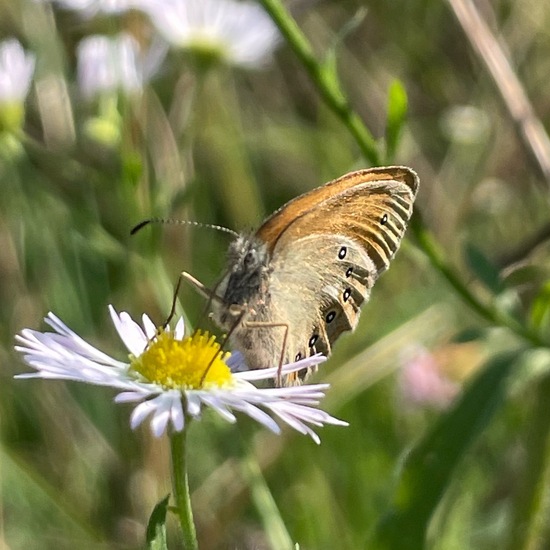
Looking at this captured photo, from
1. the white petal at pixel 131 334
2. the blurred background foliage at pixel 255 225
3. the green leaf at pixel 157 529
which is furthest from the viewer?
the blurred background foliage at pixel 255 225

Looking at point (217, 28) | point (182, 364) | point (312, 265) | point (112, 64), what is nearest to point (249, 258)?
point (312, 265)

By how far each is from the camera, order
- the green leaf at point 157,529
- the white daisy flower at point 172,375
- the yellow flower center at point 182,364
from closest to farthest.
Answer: the green leaf at point 157,529 → the white daisy flower at point 172,375 → the yellow flower center at point 182,364

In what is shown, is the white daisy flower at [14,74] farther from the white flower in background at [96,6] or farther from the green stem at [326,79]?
the green stem at [326,79]

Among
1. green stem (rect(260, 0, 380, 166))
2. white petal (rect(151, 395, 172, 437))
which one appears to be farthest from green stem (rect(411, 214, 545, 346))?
white petal (rect(151, 395, 172, 437))

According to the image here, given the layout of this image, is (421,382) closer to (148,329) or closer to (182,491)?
(148,329)

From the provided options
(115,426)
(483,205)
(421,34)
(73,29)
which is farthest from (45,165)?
(421,34)

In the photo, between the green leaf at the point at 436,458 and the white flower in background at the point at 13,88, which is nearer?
the green leaf at the point at 436,458

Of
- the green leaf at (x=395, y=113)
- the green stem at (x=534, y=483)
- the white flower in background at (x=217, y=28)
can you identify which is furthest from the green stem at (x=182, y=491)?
the white flower in background at (x=217, y=28)
